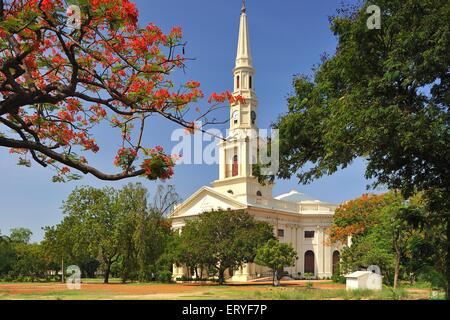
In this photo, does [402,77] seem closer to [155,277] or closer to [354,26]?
[354,26]

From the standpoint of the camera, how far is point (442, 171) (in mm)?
14812

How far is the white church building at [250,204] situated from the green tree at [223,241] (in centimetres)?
1204

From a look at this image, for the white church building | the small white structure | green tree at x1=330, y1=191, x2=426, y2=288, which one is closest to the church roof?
the white church building

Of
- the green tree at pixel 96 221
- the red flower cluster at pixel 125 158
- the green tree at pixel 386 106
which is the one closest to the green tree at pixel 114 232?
the green tree at pixel 96 221

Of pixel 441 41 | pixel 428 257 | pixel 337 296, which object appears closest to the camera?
pixel 441 41

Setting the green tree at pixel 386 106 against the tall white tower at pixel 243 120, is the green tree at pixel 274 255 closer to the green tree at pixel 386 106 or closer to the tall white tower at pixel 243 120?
the tall white tower at pixel 243 120

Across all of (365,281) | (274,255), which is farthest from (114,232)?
(365,281)

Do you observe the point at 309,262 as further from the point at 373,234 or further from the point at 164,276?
the point at 373,234

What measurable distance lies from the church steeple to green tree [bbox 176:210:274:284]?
1835 centimetres

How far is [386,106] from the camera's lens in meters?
13.8

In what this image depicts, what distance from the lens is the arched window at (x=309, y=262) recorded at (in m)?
66.1
